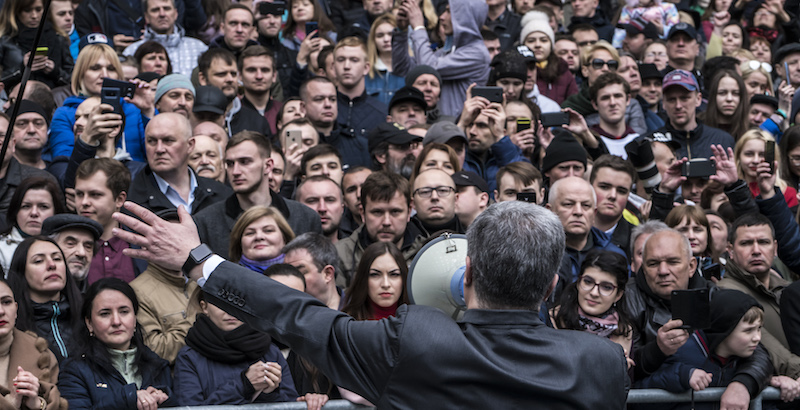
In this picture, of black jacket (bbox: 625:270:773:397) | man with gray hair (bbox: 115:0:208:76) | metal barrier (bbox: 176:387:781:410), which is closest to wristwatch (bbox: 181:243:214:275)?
metal barrier (bbox: 176:387:781:410)

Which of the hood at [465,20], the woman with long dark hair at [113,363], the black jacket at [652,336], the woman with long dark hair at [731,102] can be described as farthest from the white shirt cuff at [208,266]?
the woman with long dark hair at [731,102]

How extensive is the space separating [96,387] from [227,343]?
0.67 m

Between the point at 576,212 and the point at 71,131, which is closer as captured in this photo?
the point at 576,212

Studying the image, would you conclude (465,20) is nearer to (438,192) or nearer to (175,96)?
(175,96)

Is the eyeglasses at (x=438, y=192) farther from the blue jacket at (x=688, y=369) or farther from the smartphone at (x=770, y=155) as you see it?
the smartphone at (x=770, y=155)

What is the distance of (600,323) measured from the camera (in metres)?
5.78

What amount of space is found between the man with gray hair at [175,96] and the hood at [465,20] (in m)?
2.62

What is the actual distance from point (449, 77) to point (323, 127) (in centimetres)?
148

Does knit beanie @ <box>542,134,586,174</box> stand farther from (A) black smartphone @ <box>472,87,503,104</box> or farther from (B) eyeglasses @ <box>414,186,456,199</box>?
(B) eyeglasses @ <box>414,186,456,199</box>

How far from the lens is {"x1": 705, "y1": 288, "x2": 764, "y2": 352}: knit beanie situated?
5.82 metres

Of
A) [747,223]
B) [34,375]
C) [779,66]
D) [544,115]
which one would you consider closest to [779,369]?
[747,223]

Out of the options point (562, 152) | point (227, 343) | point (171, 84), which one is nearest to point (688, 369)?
point (227, 343)

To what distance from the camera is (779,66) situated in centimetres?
1177

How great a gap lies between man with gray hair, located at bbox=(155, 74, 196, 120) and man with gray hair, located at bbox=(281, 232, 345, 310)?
2.47 metres
